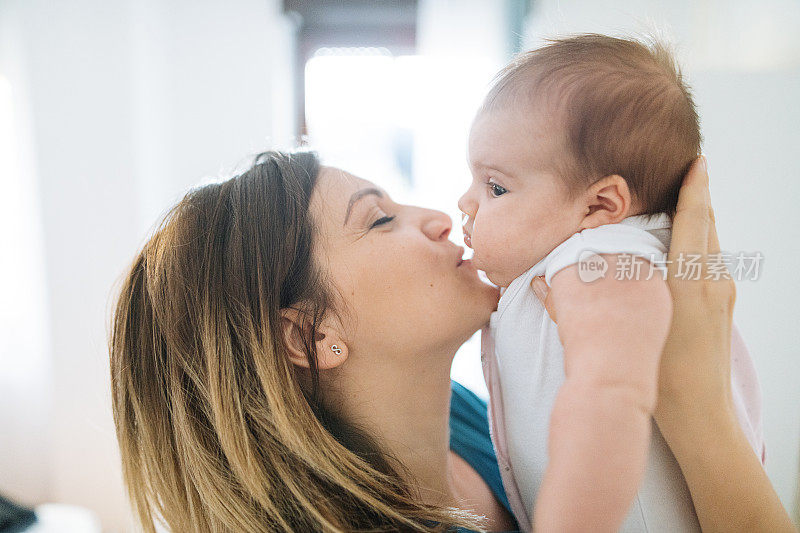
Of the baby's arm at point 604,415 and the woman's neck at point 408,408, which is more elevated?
the baby's arm at point 604,415

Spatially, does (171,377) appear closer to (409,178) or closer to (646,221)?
(646,221)

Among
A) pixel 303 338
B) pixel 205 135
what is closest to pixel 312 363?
pixel 303 338

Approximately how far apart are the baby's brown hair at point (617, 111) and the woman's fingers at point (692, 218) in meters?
0.02

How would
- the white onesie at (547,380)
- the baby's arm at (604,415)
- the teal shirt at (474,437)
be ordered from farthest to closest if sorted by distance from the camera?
1. the teal shirt at (474,437)
2. the white onesie at (547,380)
3. the baby's arm at (604,415)

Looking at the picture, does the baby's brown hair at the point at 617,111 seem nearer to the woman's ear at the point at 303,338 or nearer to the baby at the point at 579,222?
the baby at the point at 579,222

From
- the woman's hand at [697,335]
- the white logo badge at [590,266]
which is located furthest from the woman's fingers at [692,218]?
the white logo badge at [590,266]

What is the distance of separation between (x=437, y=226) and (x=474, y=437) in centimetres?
48

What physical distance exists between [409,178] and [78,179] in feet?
4.36

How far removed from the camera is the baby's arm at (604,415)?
49 centimetres

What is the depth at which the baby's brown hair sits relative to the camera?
647mm

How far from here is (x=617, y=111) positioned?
2.12 feet

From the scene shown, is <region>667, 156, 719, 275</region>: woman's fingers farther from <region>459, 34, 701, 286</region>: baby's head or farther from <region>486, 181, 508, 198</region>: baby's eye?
<region>486, 181, 508, 198</region>: baby's eye

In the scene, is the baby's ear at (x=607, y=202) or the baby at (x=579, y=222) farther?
the baby's ear at (x=607, y=202)

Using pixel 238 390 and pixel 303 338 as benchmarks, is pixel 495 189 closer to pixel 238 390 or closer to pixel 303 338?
pixel 303 338
